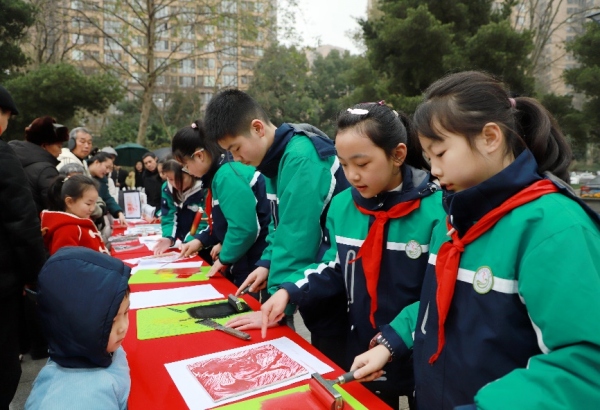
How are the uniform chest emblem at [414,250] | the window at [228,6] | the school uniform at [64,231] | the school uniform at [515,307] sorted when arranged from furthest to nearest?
the window at [228,6] < the school uniform at [64,231] < the uniform chest emblem at [414,250] < the school uniform at [515,307]

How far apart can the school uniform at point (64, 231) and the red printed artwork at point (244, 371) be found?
1.63 m

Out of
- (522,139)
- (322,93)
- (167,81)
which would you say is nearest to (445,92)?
(522,139)

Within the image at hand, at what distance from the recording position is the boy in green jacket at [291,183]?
1.62m

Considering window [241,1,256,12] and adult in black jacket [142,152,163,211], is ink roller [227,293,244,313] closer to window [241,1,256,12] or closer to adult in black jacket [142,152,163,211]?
adult in black jacket [142,152,163,211]

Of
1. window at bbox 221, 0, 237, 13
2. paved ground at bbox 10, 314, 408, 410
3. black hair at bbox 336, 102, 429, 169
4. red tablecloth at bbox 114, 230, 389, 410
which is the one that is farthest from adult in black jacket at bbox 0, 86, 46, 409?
window at bbox 221, 0, 237, 13

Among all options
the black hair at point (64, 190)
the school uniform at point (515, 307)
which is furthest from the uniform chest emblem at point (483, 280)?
the black hair at point (64, 190)

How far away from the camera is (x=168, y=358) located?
1340 millimetres

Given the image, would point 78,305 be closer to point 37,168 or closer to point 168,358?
point 168,358

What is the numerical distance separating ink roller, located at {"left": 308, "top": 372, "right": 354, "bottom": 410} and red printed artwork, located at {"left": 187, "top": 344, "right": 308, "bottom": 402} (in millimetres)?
131

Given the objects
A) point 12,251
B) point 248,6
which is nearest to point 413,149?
point 12,251

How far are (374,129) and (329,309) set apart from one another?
69cm

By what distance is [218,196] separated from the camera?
2.43m

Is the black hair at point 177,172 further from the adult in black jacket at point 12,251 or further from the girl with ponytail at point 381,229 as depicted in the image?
the girl with ponytail at point 381,229

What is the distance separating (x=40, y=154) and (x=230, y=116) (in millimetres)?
2016
